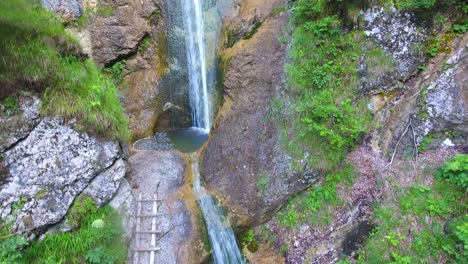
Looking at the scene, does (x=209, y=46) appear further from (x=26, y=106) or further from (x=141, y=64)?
(x=26, y=106)

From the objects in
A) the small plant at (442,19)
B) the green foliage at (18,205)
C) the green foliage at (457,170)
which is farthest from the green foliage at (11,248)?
the small plant at (442,19)

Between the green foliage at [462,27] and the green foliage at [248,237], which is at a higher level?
the green foliage at [462,27]

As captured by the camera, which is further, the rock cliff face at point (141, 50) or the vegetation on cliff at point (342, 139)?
the rock cliff face at point (141, 50)

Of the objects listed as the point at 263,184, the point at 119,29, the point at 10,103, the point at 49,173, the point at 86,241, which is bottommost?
the point at 263,184

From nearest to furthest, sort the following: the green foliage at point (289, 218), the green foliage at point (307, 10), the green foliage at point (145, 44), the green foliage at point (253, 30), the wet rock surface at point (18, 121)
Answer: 1. the wet rock surface at point (18, 121)
2. the green foliage at point (289, 218)
3. the green foliage at point (307, 10)
4. the green foliage at point (253, 30)
5. the green foliage at point (145, 44)

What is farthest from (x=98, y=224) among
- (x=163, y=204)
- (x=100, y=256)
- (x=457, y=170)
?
(x=457, y=170)

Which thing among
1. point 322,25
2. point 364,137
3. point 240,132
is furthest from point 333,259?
point 322,25

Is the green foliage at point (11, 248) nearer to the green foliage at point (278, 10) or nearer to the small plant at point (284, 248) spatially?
the small plant at point (284, 248)

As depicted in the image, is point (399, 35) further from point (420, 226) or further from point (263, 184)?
point (263, 184)

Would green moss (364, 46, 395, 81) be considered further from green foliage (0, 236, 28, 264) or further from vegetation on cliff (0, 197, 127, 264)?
green foliage (0, 236, 28, 264)
